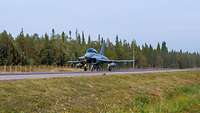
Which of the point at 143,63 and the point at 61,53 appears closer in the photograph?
the point at 61,53

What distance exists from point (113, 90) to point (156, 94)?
4.87 meters

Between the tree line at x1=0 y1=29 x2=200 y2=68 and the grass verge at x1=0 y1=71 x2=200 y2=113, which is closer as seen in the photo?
the grass verge at x1=0 y1=71 x2=200 y2=113

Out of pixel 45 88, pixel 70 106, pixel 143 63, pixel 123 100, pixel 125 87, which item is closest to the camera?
pixel 70 106

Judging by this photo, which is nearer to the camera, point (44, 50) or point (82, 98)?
point (82, 98)

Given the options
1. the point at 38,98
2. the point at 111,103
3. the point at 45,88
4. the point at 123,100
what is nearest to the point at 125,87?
the point at 123,100

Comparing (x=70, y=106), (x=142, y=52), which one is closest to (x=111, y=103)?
(x=70, y=106)

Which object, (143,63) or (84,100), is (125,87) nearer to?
(84,100)

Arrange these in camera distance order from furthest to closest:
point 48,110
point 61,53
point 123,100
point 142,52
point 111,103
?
point 142,52 < point 61,53 < point 123,100 < point 111,103 < point 48,110

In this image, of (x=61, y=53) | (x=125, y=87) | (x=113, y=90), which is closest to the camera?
(x=113, y=90)

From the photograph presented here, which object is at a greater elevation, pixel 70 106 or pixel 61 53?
pixel 61 53

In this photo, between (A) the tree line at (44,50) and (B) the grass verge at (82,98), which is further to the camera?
(A) the tree line at (44,50)

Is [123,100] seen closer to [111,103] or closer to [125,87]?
[111,103]

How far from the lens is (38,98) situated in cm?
1975

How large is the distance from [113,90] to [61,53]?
230ft
